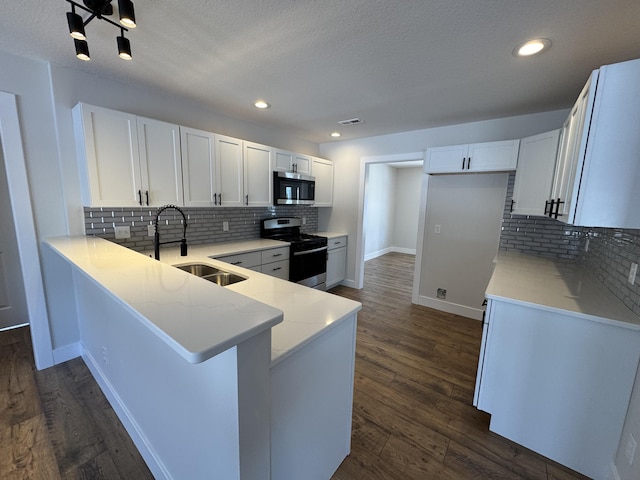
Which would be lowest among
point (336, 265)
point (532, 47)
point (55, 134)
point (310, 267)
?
point (336, 265)

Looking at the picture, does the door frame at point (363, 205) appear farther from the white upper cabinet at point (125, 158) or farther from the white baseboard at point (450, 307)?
the white upper cabinet at point (125, 158)

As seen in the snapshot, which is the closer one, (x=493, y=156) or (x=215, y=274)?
(x=215, y=274)

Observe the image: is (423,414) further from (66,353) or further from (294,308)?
(66,353)

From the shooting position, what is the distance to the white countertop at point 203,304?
0.74 meters

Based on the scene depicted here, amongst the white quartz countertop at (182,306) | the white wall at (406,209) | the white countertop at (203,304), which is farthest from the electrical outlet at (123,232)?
the white wall at (406,209)

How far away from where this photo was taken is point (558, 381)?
5.06 ft

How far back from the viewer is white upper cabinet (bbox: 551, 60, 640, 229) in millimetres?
1207

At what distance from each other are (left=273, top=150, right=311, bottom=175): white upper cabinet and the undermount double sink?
1.77 meters

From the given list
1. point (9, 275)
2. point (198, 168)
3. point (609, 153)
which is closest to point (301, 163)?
point (198, 168)

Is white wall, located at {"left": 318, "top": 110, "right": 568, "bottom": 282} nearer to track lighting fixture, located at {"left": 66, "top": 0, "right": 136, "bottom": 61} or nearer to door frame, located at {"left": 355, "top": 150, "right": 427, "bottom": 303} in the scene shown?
door frame, located at {"left": 355, "top": 150, "right": 427, "bottom": 303}

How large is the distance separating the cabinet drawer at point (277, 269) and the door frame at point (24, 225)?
194cm

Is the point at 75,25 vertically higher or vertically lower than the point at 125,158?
higher

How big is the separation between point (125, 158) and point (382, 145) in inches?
127

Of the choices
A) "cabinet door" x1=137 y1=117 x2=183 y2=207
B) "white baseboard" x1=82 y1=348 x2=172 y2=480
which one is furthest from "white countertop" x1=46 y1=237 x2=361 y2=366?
"white baseboard" x1=82 y1=348 x2=172 y2=480
